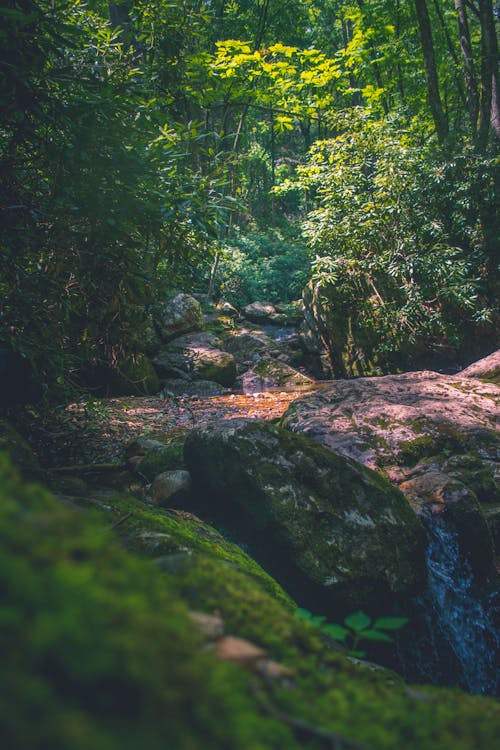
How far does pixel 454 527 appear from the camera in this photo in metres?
4.30

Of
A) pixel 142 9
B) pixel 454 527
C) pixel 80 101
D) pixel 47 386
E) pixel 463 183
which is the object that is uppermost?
pixel 142 9

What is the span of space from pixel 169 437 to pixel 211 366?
5.29m

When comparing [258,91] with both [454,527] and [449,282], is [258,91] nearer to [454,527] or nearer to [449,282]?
[449,282]

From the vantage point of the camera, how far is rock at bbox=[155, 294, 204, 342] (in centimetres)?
1344

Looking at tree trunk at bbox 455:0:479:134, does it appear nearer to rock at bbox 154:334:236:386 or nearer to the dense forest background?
the dense forest background

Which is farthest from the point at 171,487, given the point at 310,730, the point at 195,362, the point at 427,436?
the point at 195,362

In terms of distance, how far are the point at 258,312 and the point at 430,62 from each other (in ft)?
34.3

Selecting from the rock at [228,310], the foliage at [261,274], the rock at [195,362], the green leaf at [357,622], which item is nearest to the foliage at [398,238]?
the rock at [195,362]

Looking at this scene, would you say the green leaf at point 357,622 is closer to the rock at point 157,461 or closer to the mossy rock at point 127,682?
the mossy rock at point 127,682

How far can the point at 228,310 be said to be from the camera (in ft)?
61.0

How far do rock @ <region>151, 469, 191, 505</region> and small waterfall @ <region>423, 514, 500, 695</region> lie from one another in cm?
267

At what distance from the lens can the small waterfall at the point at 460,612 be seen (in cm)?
373

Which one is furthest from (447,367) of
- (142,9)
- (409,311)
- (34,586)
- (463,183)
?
(34,586)

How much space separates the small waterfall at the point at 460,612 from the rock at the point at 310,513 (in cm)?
33
